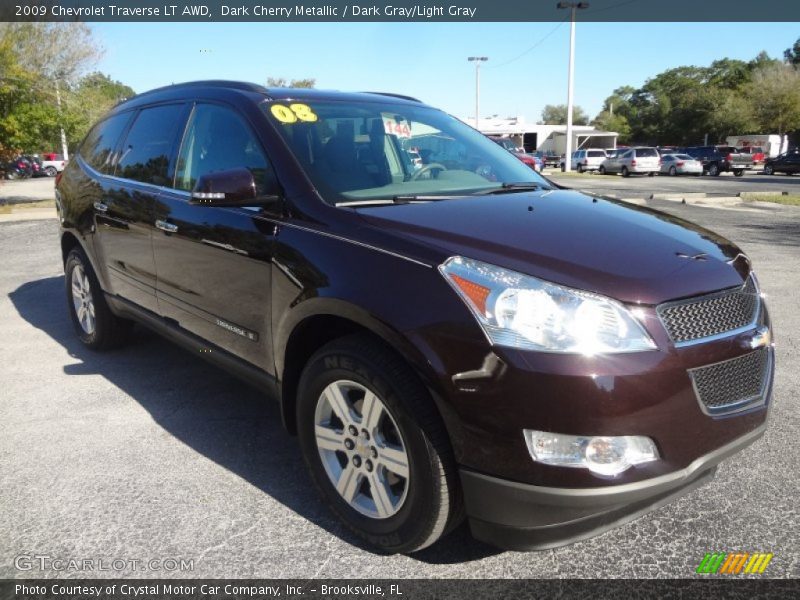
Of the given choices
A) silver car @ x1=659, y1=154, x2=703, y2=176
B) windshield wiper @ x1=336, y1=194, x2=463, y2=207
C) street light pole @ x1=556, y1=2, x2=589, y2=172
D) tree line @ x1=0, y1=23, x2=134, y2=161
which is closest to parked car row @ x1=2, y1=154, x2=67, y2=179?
tree line @ x1=0, y1=23, x2=134, y2=161

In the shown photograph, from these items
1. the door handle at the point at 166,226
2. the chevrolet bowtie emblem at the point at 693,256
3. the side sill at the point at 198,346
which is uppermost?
the door handle at the point at 166,226

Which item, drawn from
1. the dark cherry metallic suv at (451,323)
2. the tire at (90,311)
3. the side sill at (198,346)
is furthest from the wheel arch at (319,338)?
the tire at (90,311)

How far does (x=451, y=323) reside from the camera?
206cm

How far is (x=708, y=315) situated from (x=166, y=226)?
273cm

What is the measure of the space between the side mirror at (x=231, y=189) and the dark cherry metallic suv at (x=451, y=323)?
0.01m

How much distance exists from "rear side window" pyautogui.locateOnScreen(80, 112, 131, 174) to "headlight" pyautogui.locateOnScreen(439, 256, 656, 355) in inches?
133

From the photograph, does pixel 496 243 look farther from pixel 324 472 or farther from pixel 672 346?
pixel 324 472

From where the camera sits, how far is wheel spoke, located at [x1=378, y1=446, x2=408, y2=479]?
2264mm

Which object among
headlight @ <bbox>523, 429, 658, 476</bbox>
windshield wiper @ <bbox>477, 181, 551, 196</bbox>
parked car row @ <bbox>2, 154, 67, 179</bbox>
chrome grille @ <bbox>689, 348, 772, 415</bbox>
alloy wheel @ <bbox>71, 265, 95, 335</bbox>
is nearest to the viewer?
headlight @ <bbox>523, 429, 658, 476</bbox>

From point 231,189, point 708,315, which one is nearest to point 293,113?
point 231,189

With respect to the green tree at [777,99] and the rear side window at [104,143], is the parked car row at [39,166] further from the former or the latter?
the green tree at [777,99]

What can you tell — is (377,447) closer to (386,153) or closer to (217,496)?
(217,496)

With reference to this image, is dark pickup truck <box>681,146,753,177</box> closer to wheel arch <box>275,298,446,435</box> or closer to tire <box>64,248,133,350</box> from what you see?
tire <box>64,248,133,350</box>

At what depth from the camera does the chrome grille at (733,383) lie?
6.86ft
